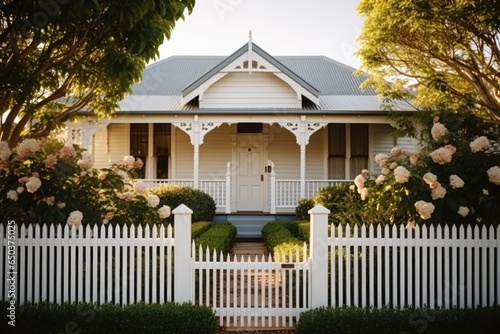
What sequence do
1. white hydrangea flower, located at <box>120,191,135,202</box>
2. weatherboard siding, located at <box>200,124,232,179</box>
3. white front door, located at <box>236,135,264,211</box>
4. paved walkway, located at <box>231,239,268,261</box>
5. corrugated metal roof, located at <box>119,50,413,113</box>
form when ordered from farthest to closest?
weatherboard siding, located at <box>200,124,232,179</box>
white front door, located at <box>236,135,264,211</box>
corrugated metal roof, located at <box>119,50,413,113</box>
paved walkway, located at <box>231,239,268,261</box>
white hydrangea flower, located at <box>120,191,135,202</box>

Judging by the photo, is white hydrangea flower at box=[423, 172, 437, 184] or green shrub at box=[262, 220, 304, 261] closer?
white hydrangea flower at box=[423, 172, 437, 184]

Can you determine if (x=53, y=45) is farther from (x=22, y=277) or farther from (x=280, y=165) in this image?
(x=280, y=165)

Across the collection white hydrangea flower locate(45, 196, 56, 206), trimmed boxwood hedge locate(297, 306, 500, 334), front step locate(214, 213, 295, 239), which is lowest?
trimmed boxwood hedge locate(297, 306, 500, 334)

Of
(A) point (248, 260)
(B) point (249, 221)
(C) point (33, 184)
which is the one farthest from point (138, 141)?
(A) point (248, 260)

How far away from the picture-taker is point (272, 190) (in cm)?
1454

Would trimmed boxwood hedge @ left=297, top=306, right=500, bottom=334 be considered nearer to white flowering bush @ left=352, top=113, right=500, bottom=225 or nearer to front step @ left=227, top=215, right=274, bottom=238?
white flowering bush @ left=352, top=113, right=500, bottom=225

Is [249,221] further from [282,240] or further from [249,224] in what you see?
[282,240]

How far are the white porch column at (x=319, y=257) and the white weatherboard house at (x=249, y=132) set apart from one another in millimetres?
8878

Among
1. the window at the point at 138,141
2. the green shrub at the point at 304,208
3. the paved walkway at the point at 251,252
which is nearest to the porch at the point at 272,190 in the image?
the green shrub at the point at 304,208

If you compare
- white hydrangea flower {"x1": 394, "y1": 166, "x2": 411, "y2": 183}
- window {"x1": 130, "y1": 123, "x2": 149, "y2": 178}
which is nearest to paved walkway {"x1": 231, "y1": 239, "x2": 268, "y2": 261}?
white hydrangea flower {"x1": 394, "y1": 166, "x2": 411, "y2": 183}

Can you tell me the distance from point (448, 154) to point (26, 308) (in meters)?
5.94

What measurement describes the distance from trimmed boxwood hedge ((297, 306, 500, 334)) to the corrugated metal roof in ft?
32.5

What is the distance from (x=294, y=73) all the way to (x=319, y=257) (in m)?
10.3

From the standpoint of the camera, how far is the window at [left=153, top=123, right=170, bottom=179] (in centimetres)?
1703
